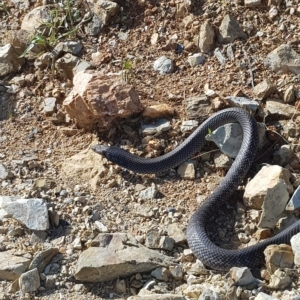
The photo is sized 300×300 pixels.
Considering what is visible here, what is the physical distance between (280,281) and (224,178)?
5.53 feet

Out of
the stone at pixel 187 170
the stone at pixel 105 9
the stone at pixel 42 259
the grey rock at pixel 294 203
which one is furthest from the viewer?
the stone at pixel 105 9

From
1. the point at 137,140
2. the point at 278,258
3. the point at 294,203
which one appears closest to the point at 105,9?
the point at 137,140

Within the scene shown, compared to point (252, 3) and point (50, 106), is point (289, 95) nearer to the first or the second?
point (252, 3)

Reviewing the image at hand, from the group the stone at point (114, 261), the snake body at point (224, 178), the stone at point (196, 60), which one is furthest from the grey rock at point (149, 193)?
the stone at point (196, 60)

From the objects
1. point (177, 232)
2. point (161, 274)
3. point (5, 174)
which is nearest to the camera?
point (161, 274)

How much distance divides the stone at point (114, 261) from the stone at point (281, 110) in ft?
7.66

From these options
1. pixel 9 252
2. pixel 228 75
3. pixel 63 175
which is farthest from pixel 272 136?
pixel 9 252

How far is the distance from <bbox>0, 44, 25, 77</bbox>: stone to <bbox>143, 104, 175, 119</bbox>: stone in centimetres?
207

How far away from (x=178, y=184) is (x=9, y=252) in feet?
6.67

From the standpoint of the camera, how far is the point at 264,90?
850 cm

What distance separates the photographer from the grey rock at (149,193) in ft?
25.9

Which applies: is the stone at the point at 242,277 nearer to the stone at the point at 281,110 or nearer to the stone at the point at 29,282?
the stone at the point at 29,282

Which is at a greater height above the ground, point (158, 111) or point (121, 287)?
point (158, 111)

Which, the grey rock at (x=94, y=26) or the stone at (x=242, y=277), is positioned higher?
the grey rock at (x=94, y=26)
